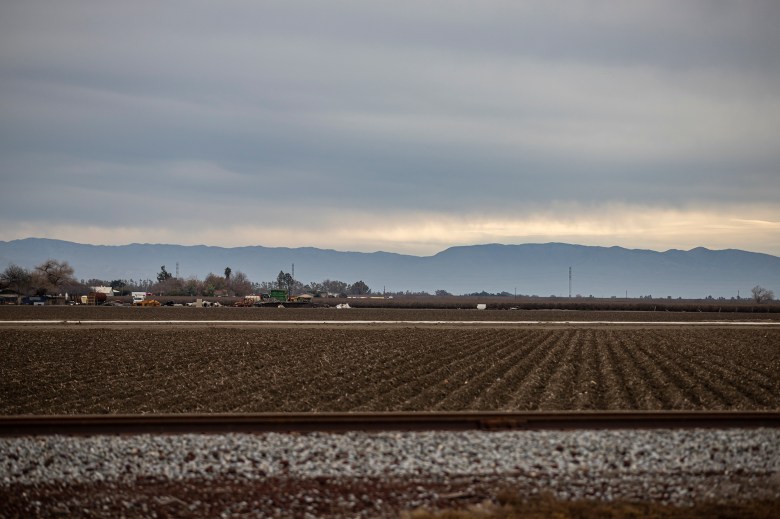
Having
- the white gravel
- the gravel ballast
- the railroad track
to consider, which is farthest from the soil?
the railroad track

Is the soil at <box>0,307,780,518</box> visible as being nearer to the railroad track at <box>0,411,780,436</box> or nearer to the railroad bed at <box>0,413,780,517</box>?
the railroad bed at <box>0,413,780,517</box>

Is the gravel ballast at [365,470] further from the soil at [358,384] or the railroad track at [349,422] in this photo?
the railroad track at [349,422]

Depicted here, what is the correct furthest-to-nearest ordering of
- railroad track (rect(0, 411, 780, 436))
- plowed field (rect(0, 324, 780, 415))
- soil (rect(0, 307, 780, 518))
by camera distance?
plowed field (rect(0, 324, 780, 415)) < railroad track (rect(0, 411, 780, 436)) < soil (rect(0, 307, 780, 518))

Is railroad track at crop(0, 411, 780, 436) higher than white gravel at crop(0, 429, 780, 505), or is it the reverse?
railroad track at crop(0, 411, 780, 436)

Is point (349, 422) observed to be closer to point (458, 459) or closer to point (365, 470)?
point (365, 470)

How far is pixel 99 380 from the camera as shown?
25578 mm

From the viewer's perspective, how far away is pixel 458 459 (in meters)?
12.2

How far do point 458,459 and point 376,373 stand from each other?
14.7m

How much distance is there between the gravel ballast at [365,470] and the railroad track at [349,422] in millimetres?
357

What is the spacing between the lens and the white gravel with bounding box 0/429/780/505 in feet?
37.6

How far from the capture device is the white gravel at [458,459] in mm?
11453

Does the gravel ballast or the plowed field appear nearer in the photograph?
the gravel ballast

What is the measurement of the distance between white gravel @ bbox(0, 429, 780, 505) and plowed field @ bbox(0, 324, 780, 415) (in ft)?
20.2

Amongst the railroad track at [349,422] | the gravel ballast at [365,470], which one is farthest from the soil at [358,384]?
the railroad track at [349,422]
